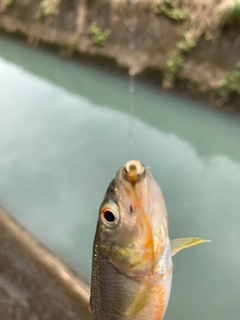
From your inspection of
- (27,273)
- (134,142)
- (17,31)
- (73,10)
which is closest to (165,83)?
(134,142)

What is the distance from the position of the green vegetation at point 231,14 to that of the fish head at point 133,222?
5146 millimetres

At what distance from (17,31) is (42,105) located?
4.65 m

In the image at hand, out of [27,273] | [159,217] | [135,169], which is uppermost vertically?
[135,169]

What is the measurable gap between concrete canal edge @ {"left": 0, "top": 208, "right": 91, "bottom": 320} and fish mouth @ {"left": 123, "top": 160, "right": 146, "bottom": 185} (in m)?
2.13

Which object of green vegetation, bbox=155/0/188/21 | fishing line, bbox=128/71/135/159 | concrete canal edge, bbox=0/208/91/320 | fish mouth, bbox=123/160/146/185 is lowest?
concrete canal edge, bbox=0/208/91/320

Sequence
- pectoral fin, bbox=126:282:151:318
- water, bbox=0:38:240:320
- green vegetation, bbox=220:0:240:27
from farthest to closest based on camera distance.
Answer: green vegetation, bbox=220:0:240:27 < water, bbox=0:38:240:320 < pectoral fin, bbox=126:282:151:318

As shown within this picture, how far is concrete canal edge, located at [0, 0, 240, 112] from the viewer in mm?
5652

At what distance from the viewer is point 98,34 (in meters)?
7.70

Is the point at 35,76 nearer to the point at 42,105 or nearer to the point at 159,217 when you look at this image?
the point at 42,105

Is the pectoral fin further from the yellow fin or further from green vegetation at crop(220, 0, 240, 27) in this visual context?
green vegetation at crop(220, 0, 240, 27)

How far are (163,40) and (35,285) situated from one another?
505cm

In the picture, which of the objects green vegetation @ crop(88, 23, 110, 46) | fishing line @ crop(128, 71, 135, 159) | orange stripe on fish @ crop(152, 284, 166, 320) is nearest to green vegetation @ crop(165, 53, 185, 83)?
fishing line @ crop(128, 71, 135, 159)

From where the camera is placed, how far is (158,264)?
1.30 meters

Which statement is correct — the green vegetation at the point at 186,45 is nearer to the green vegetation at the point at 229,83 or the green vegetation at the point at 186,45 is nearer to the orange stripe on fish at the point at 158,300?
the green vegetation at the point at 229,83
